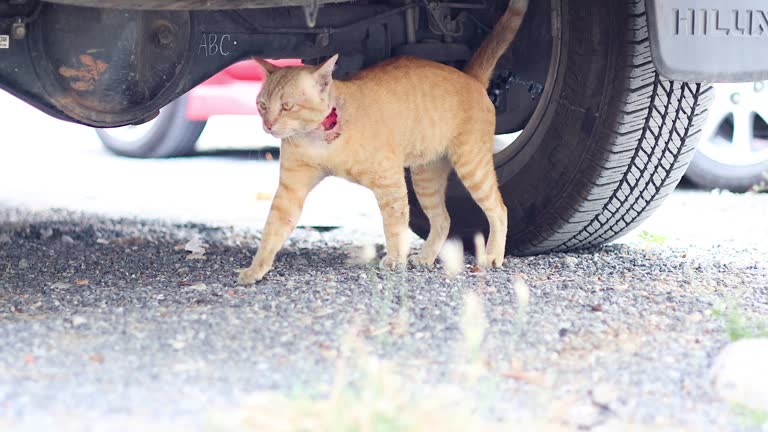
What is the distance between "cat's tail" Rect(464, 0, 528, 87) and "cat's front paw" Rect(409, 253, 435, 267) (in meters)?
0.64

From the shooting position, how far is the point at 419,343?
2.19m

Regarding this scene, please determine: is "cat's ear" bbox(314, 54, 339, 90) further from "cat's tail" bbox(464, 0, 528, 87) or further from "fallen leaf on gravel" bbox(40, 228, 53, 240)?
"fallen leaf on gravel" bbox(40, 228, 53, 240)

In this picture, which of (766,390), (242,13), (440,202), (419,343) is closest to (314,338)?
(419,343)

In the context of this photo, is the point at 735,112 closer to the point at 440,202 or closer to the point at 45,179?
the point at 440,202

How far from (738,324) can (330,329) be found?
3.17ft

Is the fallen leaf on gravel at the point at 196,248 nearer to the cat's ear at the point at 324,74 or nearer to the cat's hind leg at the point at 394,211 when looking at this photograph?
the cat's hind leg at the point at 394,211

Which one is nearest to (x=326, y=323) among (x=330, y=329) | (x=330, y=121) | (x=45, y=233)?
(x=330, y=329)

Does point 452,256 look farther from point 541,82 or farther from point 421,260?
point 541,82

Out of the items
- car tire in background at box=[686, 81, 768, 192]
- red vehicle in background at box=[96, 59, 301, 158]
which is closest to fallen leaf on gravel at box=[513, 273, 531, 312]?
car tire in background at box=[686, 81, 768, 192]

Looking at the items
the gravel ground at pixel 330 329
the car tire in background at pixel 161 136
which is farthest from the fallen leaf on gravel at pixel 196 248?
the car tire in background at pixel 161 136

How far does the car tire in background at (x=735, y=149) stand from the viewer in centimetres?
562

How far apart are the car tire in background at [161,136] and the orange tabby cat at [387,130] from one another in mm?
3547

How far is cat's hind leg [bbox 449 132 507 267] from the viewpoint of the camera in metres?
3.29

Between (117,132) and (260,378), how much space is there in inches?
214
